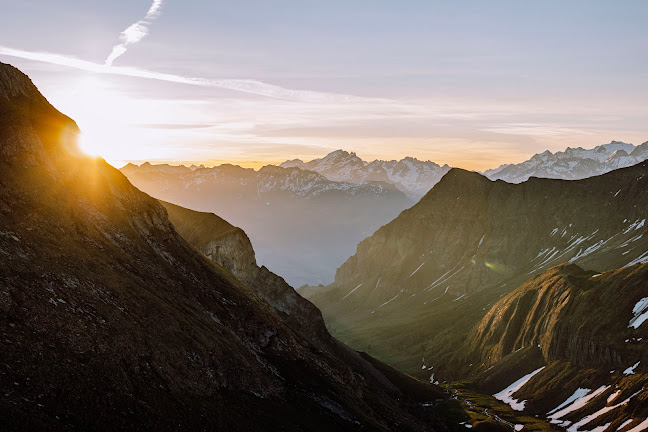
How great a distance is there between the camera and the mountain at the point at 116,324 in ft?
154

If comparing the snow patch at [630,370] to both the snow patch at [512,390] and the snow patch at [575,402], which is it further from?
the snow patch at [512,390]

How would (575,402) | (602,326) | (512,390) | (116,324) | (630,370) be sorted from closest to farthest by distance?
(116,324) → (630,370) → (575,402) → (602,326) → (512,390)

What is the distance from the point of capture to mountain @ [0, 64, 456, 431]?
47022 mm

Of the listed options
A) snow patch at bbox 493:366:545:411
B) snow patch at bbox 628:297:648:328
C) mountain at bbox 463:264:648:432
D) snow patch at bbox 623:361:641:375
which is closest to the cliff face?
snow patch at bbox 493:366:545:411

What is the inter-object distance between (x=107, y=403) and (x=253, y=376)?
98.2ft

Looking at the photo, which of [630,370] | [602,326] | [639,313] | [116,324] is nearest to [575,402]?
[630,370]

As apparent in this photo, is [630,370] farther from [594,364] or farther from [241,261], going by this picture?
[241,261]

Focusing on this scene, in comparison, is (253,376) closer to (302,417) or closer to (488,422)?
(302,417)

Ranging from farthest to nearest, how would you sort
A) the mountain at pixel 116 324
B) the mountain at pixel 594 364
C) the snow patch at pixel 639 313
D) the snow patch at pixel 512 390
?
the snow patch at pixel 512 390 → the snow patch at pixel 639 313 → the mountain at pixel 594 364 → the mountain at pixel 116 324

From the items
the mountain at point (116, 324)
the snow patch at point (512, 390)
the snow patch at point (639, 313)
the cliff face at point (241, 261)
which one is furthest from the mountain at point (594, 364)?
the cliff face at point (241, 261)

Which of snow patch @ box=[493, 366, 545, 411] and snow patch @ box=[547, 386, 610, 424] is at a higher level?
snow patch @ box=[547, 386, 610, 424]

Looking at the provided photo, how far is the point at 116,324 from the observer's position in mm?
59688

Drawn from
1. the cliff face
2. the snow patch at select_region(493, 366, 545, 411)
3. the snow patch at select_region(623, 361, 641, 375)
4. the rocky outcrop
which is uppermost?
the cliff face

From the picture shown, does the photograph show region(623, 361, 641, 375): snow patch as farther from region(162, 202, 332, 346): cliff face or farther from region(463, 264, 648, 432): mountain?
region(162, 202, 332, 346): cliff face
